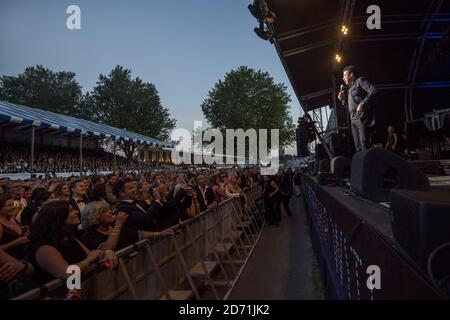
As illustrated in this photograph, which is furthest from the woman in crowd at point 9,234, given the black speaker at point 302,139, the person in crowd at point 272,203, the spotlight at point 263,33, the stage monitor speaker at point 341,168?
the black speaker at point 302,139

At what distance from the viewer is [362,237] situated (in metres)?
2.48

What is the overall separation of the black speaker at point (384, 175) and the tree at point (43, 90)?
6968 centimetres

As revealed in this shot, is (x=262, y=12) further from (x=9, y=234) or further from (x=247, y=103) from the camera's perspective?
(x=247, y=103)

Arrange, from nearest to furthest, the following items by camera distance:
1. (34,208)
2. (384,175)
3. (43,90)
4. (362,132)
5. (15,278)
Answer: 1. (15,278)
2. (384,175)
3. (362,132)
4. (34,208)
5. (43,90)

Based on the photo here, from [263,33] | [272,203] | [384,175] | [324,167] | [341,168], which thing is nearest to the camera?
[384,175]

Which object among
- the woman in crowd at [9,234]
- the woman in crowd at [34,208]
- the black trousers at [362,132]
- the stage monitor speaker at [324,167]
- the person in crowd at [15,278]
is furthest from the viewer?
the stage monitor speaker at [324,167]

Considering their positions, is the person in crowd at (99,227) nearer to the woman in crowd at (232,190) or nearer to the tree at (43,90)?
the woman in crowd at (232,190)

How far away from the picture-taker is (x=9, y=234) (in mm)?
4273

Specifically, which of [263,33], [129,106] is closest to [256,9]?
[263,33]

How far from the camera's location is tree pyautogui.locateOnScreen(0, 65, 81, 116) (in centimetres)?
6362

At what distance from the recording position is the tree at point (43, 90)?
63.6m

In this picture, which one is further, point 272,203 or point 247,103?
point 247,103

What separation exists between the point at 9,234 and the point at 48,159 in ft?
61.2
